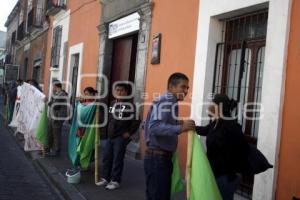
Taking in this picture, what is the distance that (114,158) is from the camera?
6.79 metres

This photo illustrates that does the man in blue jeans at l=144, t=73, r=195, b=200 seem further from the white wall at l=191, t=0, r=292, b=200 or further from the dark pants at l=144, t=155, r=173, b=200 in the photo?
the white wall at l=191, t=0, r=292, b=200

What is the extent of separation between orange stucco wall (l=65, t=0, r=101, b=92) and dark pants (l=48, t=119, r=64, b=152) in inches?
138

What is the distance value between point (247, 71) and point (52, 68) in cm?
1222

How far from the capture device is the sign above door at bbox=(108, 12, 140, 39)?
1036 centimetres

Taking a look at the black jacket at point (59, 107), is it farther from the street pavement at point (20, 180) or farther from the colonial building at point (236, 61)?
the colonial building at point (236, 61)

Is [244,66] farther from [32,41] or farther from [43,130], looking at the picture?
[32,41]

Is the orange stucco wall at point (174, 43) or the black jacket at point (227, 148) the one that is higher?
the orange stucco wall at point (174, 43)

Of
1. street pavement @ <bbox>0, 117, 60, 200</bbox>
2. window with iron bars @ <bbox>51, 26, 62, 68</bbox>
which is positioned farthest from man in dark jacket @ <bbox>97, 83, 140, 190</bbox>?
window with iron bars @ <bbox>51, 26, 62, 68</bbox>

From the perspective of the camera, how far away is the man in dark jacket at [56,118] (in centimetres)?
941

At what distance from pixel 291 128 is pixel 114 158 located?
2.54 metres

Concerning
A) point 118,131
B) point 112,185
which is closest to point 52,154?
point 112,185

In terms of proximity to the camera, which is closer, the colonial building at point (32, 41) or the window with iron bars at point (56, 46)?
Answer: the window with iron bars at point (56, 46)

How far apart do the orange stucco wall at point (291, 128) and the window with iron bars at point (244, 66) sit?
0.76m

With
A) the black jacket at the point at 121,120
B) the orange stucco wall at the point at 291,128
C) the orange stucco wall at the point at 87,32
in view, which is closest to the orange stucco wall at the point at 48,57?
the orange stucco wall at the point at 87,32
